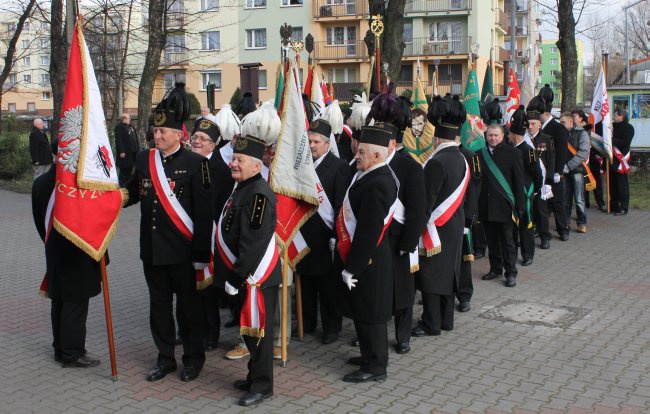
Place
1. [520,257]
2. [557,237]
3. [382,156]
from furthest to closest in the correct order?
[557,237] < [520,257] < [382,156]

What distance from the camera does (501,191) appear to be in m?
9.55

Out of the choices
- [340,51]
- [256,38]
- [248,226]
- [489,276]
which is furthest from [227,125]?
[256,38]

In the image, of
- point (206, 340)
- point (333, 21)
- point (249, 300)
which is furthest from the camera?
point (333, 21)

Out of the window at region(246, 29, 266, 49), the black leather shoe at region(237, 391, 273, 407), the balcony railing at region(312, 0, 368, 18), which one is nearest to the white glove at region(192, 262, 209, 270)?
the black leather shoe at region(237, 391, 273, 407)

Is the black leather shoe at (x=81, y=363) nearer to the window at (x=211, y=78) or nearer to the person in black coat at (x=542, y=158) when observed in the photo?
the person in black coat at (x=542, y=158)

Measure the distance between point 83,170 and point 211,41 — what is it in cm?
5001

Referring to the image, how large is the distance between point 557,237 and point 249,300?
863 cm

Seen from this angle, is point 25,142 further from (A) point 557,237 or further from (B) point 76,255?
(B) point 76,255

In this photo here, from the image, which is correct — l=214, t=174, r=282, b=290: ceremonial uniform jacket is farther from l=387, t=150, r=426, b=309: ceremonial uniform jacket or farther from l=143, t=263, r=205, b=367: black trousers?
l=387, t=150, r=426, b=309: ceremonial uniform jacket

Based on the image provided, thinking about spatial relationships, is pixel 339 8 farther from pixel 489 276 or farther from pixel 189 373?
pixel 189 373

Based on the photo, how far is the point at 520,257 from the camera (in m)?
11.6

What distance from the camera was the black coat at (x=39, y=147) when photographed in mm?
20875

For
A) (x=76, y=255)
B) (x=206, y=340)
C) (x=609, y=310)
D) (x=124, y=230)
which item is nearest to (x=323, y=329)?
(x=206, y=340)

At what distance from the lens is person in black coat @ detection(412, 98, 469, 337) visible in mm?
7496
